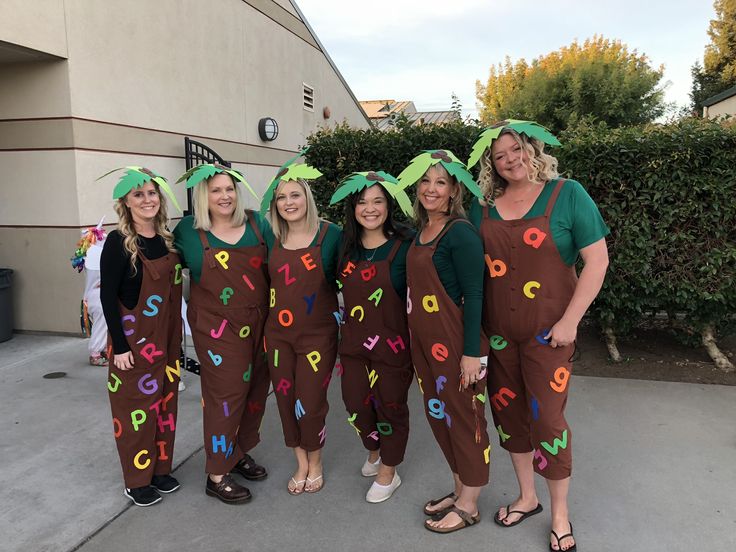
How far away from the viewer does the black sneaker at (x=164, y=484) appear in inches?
119

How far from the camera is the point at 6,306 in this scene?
6.09 metres

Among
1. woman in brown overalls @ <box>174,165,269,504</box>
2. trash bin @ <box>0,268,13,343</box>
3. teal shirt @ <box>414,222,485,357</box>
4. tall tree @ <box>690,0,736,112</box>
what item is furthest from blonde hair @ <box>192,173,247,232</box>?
tall tree @ <box>690,0,736,112</box>

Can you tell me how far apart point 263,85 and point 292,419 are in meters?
8.24

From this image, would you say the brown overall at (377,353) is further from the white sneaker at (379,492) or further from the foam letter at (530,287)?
the foam letter at (530,287)

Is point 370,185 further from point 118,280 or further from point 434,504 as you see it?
point 434,504

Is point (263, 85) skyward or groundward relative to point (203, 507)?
skyward

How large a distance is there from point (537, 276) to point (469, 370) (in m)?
0.52

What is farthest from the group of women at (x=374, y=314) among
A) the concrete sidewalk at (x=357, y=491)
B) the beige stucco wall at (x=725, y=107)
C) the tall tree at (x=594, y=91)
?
the tall tree at (x=594, y=91)

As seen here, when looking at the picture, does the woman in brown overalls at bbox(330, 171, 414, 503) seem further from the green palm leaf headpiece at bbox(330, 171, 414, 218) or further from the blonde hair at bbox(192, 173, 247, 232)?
the blonde hair at bbox(192, 173, 247, 232)

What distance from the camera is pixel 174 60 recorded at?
7.40m

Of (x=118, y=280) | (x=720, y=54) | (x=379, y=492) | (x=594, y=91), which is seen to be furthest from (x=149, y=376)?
(x=720, y=54)

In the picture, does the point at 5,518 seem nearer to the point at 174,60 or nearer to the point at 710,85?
the point at 174,60

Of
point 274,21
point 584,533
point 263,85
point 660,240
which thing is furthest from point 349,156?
point 274,21

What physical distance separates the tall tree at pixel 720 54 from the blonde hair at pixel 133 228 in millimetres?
23294
